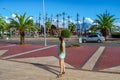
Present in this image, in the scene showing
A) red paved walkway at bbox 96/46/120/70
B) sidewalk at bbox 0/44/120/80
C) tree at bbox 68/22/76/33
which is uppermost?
tree at bbox 68/22/76/33

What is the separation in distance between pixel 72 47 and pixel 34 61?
21.3 ft

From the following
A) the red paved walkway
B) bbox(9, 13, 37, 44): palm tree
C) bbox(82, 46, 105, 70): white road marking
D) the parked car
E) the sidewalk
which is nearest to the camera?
the sidewalk

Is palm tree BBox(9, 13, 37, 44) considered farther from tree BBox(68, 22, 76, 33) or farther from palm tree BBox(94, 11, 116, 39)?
tree BBox(68, 22, 76, 33)

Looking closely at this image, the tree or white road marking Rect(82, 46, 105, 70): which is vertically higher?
the tree

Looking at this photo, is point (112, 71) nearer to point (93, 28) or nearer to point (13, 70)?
point (13, 70)

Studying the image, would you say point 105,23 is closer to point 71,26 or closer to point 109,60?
point 109,60

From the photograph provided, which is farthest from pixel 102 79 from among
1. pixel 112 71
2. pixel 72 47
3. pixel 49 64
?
pixel 72 47

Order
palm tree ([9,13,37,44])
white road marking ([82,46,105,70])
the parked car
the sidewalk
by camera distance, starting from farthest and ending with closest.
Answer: the parked car
palm tree ([9,13,37,44])
white road marking ([82,46,105,70])
the sidewalk

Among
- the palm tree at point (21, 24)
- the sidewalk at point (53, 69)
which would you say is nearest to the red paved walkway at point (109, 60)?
the sidewalk at point (53, 69)

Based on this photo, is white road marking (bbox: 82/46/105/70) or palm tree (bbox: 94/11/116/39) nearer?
white road marking (bbox: 82/46/105/70)

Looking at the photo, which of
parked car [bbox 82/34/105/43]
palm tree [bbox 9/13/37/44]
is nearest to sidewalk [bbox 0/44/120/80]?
palm tree [bbox 9/13/37/44]

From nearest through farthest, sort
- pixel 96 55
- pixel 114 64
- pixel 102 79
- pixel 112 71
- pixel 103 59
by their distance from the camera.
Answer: pixel 102 79
pixel 112 71
pixel 114 64
pixel 103 59
pixel 96 55

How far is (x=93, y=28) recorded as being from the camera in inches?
2275

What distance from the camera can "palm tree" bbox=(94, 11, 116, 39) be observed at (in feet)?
187
